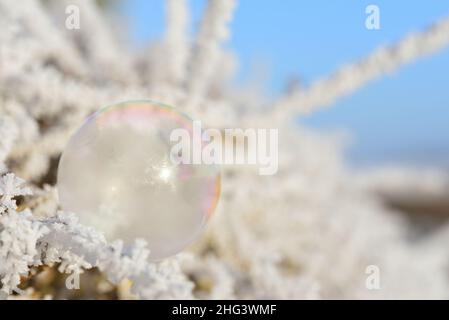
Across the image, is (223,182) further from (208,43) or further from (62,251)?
(62,251)

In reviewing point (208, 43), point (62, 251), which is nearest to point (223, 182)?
point (208, 43)

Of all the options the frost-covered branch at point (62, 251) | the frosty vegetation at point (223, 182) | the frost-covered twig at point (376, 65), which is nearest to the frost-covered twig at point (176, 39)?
the frosty vegetation at point (223, 182)

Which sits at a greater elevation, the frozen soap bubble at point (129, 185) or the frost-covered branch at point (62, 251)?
the frozen soap bubble at point (129, 185)

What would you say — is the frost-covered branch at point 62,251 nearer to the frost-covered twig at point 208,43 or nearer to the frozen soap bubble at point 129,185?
the frozen soap bubble at point 129,185

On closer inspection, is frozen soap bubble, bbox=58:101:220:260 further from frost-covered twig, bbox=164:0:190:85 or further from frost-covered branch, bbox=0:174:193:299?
frost-covered twig, bbox=164:0:190:85

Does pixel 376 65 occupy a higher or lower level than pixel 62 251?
higher

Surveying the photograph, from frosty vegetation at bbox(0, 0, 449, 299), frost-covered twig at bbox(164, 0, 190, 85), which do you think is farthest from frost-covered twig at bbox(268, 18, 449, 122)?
frost-covered twig at bbox(164, 0, 190, 85)
